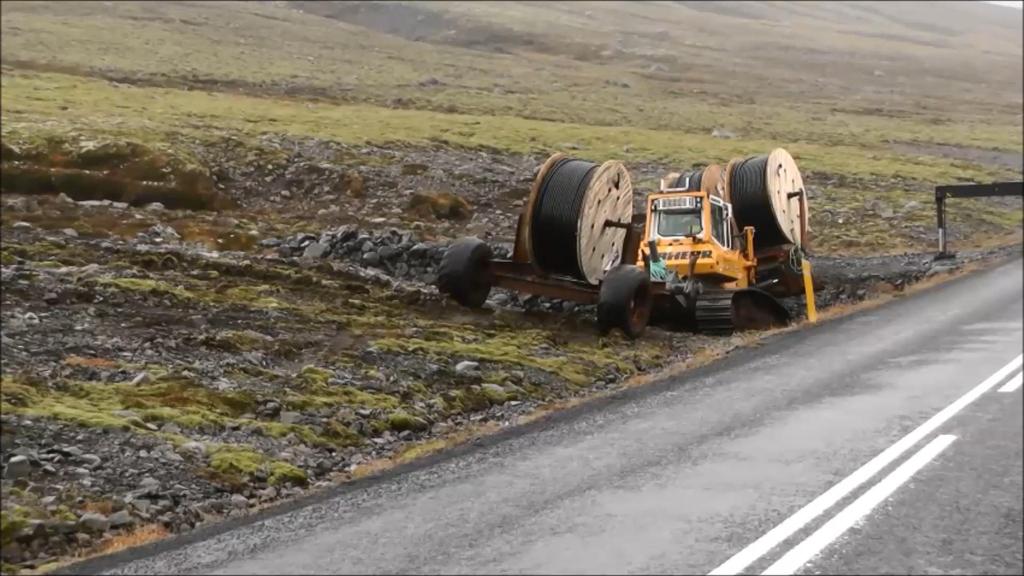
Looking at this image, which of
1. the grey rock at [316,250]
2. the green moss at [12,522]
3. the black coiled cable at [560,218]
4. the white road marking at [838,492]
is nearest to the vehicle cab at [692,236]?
the black coiled cable at [560,218]

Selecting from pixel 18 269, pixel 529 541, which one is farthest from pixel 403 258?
pixel 529 541

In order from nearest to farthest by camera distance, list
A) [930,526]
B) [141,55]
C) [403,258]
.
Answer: [930,526] < [403,258] < [141,55]

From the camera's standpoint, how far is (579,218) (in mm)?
10164

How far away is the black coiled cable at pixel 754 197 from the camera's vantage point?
364 inches

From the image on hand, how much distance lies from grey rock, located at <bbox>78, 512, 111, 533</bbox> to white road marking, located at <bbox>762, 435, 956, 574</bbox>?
621 cm

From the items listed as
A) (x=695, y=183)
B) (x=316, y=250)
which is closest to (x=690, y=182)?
(x=695, y=183)

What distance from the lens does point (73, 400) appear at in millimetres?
13672

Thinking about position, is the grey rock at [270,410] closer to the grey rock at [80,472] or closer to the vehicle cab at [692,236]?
the grey rock at [80,472]

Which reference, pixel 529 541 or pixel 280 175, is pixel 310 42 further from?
pixel 529 541

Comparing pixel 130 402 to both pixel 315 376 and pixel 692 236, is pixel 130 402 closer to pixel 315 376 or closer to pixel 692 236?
pixel 315 376

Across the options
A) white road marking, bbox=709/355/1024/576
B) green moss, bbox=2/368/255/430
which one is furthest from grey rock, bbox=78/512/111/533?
white road marking, bbox=709/355/1024/576

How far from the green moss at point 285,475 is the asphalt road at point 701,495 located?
0.68 metres

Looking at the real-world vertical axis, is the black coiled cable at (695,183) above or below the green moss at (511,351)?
above

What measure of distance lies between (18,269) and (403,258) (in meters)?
7.88
